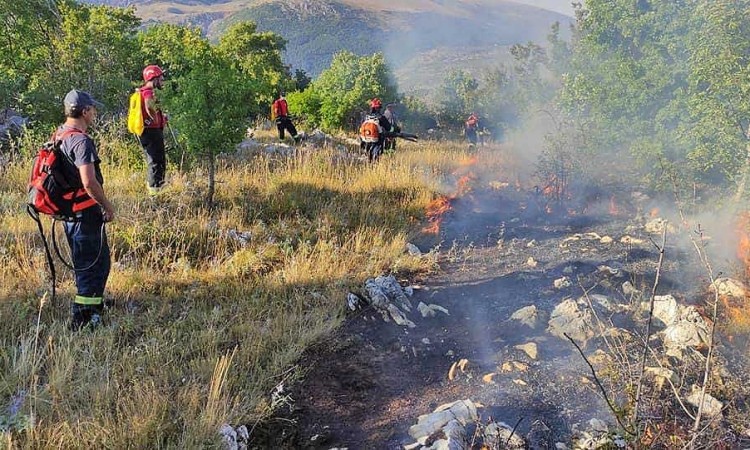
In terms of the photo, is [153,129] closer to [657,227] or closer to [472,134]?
[657,227]

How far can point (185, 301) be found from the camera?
3736 mm

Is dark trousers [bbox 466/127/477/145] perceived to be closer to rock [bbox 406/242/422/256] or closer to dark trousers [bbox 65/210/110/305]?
rock [bbox 406/242/422/256]

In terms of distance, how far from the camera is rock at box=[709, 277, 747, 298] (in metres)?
4.25

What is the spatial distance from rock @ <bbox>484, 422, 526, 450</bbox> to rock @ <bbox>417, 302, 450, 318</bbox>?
1.51 meters

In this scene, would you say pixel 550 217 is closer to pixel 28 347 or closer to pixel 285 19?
pixel 28 347

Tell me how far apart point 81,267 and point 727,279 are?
5.46 m

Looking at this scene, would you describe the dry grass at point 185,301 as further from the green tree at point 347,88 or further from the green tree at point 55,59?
the green tree at point 347,88

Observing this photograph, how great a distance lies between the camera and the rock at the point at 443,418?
2.51m

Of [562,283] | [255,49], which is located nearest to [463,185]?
[562,283]

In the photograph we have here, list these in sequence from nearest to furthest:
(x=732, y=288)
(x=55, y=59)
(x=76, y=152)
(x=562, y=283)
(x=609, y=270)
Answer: (x=76, y=152) → (x=732, y=288) → (x=562, y=283) → (x=609, y=270) → (x=55, y=59)

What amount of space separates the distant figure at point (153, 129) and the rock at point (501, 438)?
430cm

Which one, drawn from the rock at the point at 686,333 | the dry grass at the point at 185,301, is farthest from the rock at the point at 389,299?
the rock at the point at 686,333

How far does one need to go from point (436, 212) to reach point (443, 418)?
4762mm

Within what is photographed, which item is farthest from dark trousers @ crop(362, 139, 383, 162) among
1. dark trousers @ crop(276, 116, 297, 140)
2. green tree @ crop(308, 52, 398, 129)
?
green tree @ crop(308, 52, 398, 129)
